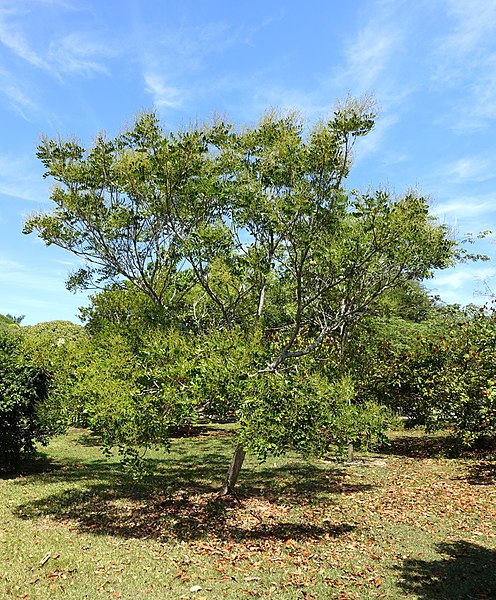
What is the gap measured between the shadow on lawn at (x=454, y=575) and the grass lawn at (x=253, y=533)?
0.7 inches

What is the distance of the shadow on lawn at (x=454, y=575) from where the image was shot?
22.2 ft

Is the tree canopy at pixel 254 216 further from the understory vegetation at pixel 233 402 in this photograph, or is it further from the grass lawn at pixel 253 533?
the grass lawn at pixel 253 533

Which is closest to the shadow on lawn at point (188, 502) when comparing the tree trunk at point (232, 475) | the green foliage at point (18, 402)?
the tree trunk at point (232, 475)

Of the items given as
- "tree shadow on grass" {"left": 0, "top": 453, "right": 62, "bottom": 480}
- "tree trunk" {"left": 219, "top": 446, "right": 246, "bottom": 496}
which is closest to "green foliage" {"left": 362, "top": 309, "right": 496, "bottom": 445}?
"tree trunk" {"left": 219, "top": 446, "right": 246, "bottom": 496}

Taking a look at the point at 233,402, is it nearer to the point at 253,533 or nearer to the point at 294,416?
the point at 294,416

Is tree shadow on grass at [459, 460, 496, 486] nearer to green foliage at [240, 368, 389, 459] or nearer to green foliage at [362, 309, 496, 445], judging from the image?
green foliage at [362, 309, 496, 445]

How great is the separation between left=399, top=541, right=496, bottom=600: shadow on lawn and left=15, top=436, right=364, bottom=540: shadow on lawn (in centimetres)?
202

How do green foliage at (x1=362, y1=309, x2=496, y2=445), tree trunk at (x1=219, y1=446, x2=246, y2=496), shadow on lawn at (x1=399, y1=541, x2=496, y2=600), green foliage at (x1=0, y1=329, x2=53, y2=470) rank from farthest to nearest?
green foliage at (x1=362, y1=309, x2=496, y2=445)
green foliage at (x1=0, y1=329, x2=53, y2=470)
tree trunk at (x1=219, y1=446, x2=246, y2=496)
shadow on lawn at (x1=399, y1=541, x2=496, y2=600)

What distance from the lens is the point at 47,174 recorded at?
12.0 meters

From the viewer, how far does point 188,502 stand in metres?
11.4

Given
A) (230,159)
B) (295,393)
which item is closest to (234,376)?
(295,393)

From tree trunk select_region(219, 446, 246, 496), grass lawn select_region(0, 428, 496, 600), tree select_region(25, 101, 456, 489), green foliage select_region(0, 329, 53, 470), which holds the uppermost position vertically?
tree select_region(25, 101, 456, 489)

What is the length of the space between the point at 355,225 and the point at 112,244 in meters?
6.50

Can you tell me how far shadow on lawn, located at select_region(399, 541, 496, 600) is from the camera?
676 centimetres
